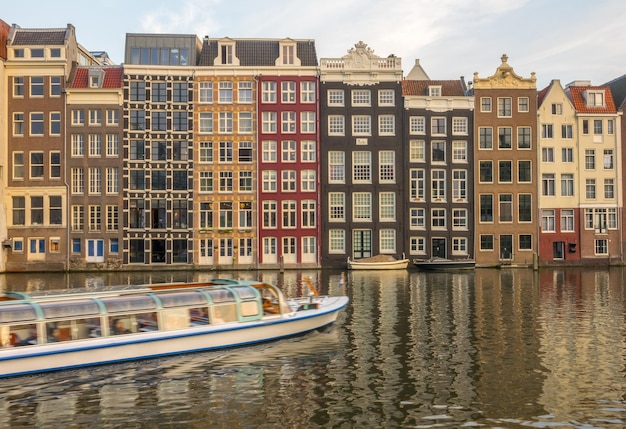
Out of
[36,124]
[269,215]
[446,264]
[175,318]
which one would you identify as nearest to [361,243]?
[446,264]

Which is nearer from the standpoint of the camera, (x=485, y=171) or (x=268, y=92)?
(x=268, y=92)

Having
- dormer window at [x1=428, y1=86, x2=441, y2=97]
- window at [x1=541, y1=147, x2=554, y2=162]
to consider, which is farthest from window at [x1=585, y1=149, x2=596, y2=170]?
dormer window at [x1=428, y1=86, x2=441, y2=97]

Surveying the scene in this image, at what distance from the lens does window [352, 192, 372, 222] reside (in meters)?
69.2

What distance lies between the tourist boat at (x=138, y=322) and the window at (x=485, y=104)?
47944 millimetres

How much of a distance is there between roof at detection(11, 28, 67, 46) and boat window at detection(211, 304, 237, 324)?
50.9m

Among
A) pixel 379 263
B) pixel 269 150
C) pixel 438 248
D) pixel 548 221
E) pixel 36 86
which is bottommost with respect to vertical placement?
pixel 379 263

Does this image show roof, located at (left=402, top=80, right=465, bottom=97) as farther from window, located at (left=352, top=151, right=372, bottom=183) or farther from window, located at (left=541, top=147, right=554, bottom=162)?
window, located at (left=541, top=147, right=554, bottom=162)

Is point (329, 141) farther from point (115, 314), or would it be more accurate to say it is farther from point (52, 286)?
point (115, 314)

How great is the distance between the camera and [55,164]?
6688cm

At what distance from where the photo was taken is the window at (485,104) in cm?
7070

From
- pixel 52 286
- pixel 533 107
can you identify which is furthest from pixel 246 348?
pixel 533 107

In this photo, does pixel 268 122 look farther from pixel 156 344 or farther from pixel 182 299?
pixel 156 344

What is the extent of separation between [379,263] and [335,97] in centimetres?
1758

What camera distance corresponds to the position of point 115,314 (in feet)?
74.9
